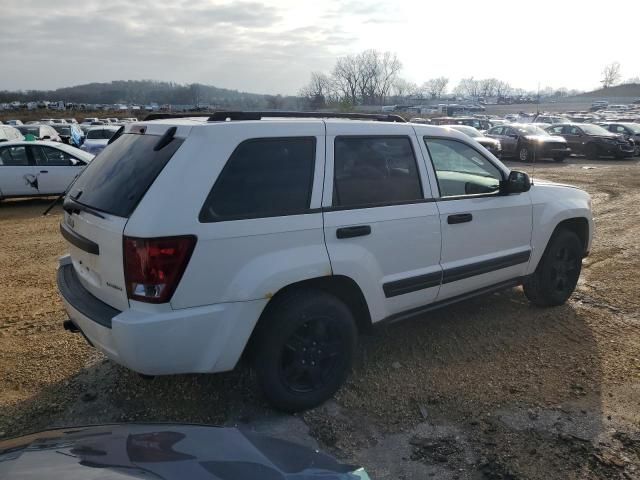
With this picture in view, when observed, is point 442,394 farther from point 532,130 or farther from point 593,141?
point 593,141

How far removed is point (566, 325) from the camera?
4.79 meters

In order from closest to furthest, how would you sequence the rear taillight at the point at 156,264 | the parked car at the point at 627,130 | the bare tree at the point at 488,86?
the rear taillight at the point at 156,264 < the parked car at the point at 627,130 < the bare tree at the point at 488,86

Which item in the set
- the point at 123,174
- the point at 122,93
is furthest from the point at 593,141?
the point at 122,93

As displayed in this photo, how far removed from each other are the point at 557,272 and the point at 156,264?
4039 millimetres

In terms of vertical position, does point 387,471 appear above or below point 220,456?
below

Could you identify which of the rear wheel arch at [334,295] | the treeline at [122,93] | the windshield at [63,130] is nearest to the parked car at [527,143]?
the rear wheel arch at [334,295]

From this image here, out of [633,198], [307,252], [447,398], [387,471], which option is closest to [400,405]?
[447,398]

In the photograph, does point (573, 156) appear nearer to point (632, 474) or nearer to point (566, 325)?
point (566, 325)

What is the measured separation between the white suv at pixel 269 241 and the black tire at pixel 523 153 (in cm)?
1886

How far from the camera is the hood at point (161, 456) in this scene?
1.65 metres

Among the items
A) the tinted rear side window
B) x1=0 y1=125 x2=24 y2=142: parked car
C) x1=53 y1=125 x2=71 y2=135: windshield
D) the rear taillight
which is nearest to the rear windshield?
the rear taillight

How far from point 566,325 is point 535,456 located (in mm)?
2167

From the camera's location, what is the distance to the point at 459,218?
403 centimetres

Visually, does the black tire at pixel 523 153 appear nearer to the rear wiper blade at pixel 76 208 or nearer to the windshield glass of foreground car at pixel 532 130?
the windshield glass of foreground car at pixel 532 130
